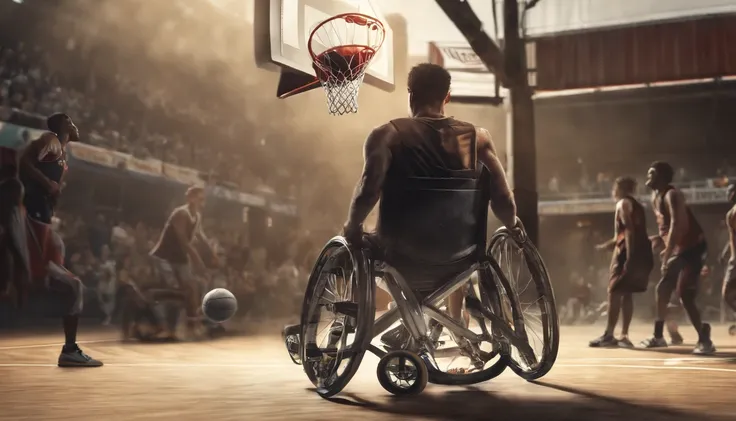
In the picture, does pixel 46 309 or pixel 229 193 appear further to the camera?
pixel 229 193

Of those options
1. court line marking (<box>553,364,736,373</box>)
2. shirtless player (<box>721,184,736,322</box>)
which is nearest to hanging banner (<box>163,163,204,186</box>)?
shirtless player (<box>721,184,736,322</box>)

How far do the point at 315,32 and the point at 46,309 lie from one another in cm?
607

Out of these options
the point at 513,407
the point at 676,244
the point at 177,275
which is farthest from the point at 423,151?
the point at 177,275

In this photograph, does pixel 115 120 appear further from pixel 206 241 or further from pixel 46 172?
pixel 46 172

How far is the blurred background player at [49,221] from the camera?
201 inches

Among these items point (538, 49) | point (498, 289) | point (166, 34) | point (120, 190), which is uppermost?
point (166, 34)

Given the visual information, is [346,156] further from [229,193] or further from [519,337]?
[519,337]

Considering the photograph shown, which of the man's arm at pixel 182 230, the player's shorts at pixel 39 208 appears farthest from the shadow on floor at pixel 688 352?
the player's shorts at pixel 39 208

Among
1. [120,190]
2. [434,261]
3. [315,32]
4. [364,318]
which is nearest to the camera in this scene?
[364,318]

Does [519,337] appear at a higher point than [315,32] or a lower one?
lower

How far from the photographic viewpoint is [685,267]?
642cm

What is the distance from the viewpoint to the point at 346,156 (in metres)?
19.7

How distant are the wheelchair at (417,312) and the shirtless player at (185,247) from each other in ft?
12.5

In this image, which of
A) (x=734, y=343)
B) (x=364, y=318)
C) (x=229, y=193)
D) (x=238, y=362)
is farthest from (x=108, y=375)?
(x=229, y=193)
